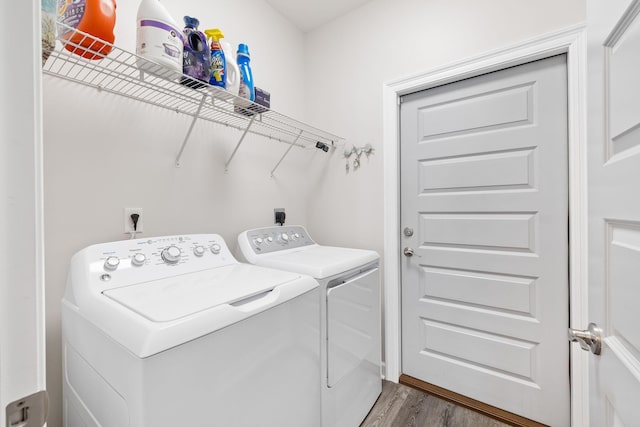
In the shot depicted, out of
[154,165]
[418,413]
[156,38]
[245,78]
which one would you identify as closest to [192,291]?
[154,165]

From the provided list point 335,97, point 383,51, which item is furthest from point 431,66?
point 335,97

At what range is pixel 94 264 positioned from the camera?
0.99 metres

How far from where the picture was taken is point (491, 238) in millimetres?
1645

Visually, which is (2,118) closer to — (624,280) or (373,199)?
(624,280)

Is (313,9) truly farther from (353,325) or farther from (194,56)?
(353,325)

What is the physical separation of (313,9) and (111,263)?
216cm

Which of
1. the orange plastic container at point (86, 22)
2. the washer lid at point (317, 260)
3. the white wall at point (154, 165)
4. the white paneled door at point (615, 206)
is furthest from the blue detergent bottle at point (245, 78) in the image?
the white paneled door at point (615, 206)

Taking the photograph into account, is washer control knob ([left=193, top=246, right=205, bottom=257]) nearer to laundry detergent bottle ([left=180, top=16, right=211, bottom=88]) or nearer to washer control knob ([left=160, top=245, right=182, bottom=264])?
washer control knob ([left=160, top=245, right=182, bottom=264])

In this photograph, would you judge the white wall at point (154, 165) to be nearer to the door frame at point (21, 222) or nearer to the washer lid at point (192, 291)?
the washer lid at point (192, 291)

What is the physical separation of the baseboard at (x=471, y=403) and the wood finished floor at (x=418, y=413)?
0.08ft

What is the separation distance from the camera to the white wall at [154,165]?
1.10 m

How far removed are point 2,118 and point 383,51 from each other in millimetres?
2108

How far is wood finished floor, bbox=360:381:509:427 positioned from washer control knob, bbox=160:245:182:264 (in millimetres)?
1368

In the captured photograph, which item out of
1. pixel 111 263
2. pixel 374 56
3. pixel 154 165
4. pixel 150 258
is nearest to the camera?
pixel 111 263
